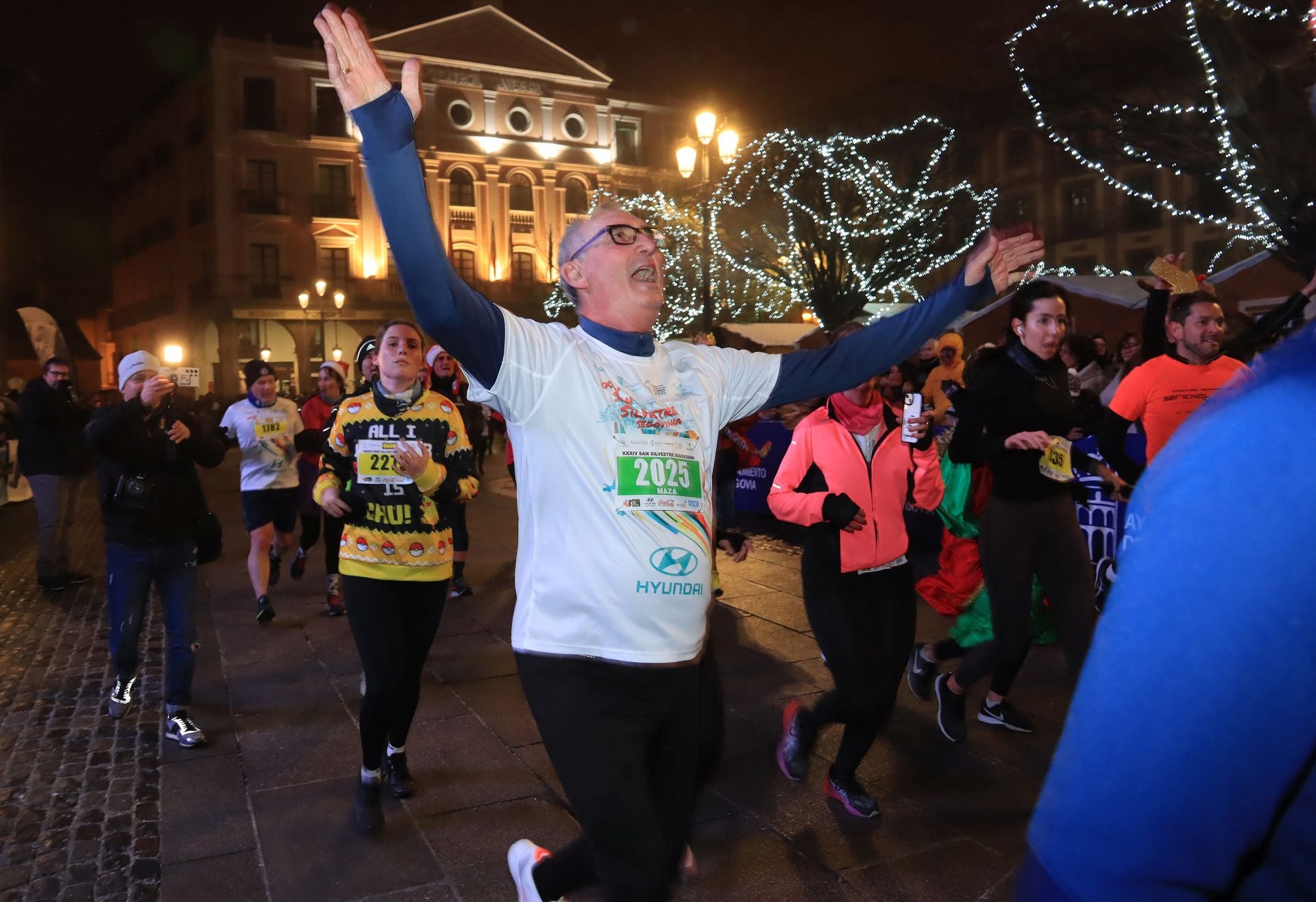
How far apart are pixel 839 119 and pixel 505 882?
25.9m

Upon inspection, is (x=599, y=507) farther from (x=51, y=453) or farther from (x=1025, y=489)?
(x=51, y=453)

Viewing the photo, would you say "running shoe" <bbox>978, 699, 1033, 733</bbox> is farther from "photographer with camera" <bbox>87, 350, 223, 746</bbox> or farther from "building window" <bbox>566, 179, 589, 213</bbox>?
"building window" <bbox>566, 179, 589, 213</bbox>

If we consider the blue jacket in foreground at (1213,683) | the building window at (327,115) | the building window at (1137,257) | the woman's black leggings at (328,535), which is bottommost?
the woman's black leggings at (328,535)

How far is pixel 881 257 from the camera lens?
2730cm

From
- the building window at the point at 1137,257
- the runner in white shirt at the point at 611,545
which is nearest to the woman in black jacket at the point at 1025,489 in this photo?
the runner in white shirt at the point at 611,545

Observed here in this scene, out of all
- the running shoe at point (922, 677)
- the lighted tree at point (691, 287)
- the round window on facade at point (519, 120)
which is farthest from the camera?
the round window on facade at point (519, 120)

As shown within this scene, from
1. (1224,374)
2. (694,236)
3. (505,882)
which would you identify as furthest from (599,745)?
(694,236)

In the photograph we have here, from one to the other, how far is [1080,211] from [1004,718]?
46.1 metres

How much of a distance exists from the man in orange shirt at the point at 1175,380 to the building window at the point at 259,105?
51.2 m

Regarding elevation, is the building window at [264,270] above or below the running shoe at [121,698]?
above

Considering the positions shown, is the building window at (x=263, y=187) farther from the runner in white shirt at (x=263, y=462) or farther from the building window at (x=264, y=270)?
the runner in white shirt at (x=263, y=462)

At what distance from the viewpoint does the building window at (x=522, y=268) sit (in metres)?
53.9

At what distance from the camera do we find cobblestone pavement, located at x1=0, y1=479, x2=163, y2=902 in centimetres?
386

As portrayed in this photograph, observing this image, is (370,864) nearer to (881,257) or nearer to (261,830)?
(261,830)
